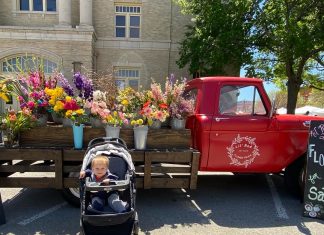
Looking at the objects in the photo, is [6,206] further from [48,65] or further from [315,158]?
[48,65]

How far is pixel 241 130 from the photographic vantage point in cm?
482

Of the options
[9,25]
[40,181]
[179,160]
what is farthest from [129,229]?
[9,25]

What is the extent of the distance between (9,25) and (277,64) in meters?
15.2

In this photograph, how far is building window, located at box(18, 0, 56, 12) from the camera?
17.4 metres

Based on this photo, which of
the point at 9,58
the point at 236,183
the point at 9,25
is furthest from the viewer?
the point at 9,25

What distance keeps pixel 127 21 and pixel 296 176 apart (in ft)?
49.8

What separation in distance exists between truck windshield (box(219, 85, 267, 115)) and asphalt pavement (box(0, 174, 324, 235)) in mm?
1547

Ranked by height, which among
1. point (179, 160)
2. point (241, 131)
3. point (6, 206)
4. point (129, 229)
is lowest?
point (6, 206)

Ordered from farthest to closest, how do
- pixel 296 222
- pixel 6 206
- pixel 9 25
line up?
pixel 9 25, pixel 6 206, pixel 296 222

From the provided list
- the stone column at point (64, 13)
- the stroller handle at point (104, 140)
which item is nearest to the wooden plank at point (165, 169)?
the stroller handle at point (104, 140)

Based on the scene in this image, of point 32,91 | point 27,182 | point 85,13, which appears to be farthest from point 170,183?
point 85,13

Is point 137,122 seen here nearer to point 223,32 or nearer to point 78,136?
point 78,136

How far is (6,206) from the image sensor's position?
4.77 metres

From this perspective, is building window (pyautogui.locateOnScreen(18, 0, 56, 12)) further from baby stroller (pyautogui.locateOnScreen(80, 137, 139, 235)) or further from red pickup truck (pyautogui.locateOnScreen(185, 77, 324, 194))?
baby stroller (pyautogui.locateOnScreen(80, 137, 139, 235))
